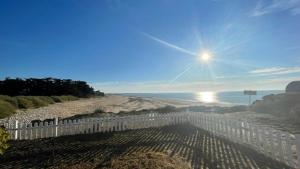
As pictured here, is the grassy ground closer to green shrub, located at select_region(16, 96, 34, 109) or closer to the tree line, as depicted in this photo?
green shrub, located at select_region(16, 96, 34, 109)

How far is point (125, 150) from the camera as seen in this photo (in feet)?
29.9

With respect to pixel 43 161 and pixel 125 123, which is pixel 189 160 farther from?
pixel 125 123

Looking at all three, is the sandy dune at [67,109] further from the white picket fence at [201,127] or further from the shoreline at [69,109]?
the white picket fence at [201,127]

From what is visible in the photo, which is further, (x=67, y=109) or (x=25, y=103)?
(x=67, y=109)

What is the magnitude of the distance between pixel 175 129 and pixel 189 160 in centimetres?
577

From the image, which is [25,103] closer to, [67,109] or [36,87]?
[67,109]

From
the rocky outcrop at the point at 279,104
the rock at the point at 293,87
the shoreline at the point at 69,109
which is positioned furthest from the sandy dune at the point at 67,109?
the rock at the point at 293,87

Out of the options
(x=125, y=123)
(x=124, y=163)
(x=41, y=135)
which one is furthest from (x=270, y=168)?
(x=41, y=135)

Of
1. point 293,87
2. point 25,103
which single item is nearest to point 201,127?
point 293,87

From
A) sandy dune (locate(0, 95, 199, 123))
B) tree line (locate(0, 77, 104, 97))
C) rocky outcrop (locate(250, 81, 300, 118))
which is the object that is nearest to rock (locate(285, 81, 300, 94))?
rocky outcrop (locate(250, 81, 300, 118))

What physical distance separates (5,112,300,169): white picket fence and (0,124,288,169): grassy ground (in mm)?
392

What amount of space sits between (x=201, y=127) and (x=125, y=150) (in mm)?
5914

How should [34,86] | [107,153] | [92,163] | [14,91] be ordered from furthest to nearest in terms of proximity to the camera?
[34,86], [14,91], [107,153], [92,163]

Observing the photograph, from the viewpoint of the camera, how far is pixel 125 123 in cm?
1366
